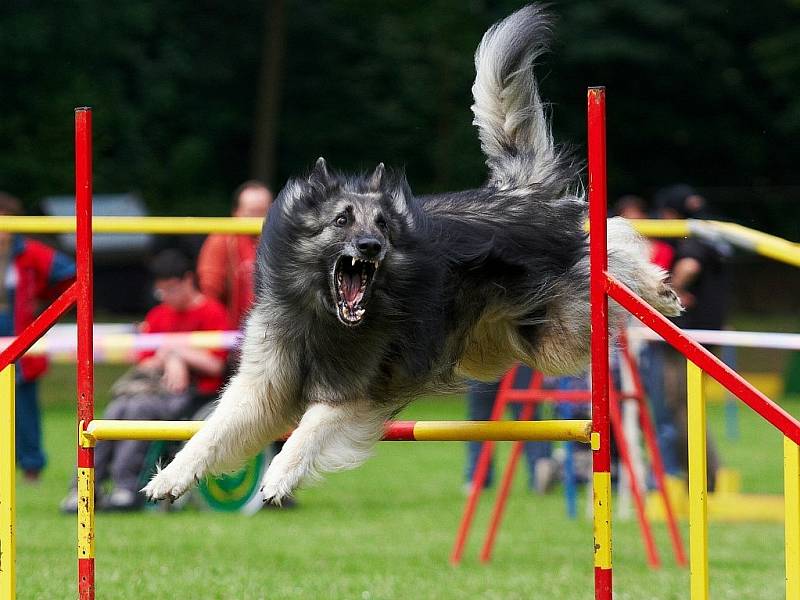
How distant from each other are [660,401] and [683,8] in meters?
20.7

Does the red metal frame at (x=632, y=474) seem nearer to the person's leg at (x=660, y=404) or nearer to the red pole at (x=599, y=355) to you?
the person's leg at (x=660, y=404)

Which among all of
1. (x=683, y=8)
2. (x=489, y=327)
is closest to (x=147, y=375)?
(x=489, y=327)

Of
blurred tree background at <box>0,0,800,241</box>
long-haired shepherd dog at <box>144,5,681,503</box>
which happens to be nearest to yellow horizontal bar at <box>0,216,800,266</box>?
long-haired shepherd dog at <box>144,5,681,503</box>

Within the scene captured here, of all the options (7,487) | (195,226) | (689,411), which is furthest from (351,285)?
(195,226)

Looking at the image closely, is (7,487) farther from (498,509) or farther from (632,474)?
(632,474)

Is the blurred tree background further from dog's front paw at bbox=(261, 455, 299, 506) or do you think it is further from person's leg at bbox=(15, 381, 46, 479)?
dog's front paw at bbox=(261, 455, 299, 506)

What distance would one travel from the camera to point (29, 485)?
10500 millimetres

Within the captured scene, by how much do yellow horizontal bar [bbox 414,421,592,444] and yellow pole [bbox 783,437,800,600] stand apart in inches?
24.8

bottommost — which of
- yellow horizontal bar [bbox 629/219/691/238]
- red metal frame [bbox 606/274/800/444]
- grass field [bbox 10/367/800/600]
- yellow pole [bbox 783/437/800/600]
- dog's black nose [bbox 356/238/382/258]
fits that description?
grass field [bbox 10/367/800/600]

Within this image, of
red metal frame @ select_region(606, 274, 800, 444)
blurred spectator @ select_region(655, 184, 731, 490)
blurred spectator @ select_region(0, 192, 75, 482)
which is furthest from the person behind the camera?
→ blurred spectator @ select_region(0, 192, 75, 482)

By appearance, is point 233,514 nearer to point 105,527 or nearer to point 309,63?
point 105,527

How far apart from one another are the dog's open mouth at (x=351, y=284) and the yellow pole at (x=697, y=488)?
1155 mm

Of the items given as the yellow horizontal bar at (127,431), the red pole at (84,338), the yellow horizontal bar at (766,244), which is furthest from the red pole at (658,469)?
the red pole at (84,338)

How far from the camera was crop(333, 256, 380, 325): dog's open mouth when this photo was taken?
4566 mm
